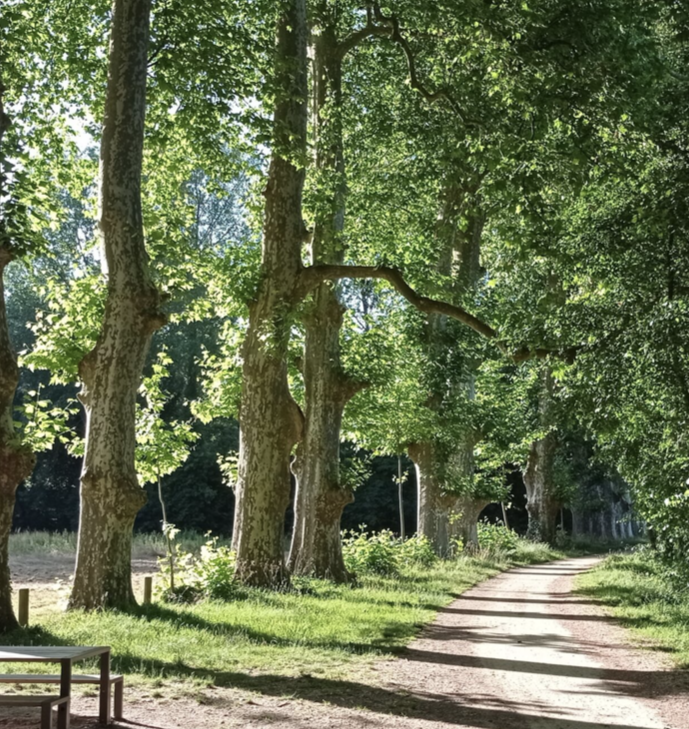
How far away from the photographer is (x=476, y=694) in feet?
26.2

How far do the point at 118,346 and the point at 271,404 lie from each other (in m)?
3.79

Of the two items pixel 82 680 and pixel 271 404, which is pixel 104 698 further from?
pixel 271 404

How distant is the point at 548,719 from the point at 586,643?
14.6 feet

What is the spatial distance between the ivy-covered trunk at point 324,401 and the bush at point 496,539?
12.8 meters

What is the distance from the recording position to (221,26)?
13.6 m

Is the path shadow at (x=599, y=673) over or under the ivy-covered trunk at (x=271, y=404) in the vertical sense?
under

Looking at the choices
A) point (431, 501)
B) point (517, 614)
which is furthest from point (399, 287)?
point (431, 501)

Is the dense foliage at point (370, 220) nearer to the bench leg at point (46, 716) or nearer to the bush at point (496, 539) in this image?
the bench leg at point (46, 716)

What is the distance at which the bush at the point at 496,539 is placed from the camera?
31.0m

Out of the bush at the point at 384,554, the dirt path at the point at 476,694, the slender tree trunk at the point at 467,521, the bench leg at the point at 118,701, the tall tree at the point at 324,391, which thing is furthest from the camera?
the slender tree trunk at the point at 467,521

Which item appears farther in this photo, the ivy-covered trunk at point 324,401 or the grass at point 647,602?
the ivy-covered trunk at point 324,401

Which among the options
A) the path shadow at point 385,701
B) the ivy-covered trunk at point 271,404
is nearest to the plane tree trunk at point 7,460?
the path shadow at point 385,701

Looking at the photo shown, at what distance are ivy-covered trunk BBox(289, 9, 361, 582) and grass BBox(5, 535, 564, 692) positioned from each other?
221 cm

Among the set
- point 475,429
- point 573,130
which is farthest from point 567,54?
point 475,429
